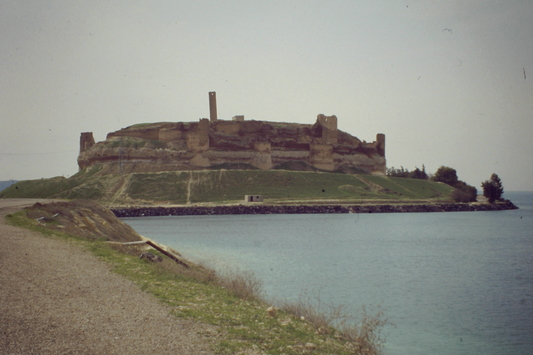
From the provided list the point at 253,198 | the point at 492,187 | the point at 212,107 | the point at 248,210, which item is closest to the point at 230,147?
the point at 212,107

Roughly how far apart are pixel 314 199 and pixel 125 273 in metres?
58.4

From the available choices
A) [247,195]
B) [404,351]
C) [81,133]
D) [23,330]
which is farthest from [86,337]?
[81,133]

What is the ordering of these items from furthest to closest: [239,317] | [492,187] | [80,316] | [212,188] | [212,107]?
[212,107] < [492,187] < [212,188] < [239,317] < [80,316]

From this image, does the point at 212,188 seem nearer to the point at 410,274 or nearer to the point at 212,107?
the point at 212,107

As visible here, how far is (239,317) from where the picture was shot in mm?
8375

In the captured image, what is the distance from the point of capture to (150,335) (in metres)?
6.62

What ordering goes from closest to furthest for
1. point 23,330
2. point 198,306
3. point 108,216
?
point 23,330 < point 198,306 < point 108,216

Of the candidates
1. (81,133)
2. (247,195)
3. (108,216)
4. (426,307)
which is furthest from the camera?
(81,133)

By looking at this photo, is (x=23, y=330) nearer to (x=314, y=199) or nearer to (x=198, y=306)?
(x=198, y=306)

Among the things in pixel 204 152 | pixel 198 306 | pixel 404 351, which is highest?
pixel 204 152

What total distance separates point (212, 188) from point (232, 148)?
17040 mm

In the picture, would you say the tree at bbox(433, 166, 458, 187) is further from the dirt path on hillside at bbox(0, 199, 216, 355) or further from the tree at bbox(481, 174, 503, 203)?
the dirt path on hillside at bbox(0, 199, 216, 355)

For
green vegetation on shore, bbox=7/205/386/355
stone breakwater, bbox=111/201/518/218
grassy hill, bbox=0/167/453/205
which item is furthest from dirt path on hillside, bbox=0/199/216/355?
grassy hill, bbox=0/167/453/205

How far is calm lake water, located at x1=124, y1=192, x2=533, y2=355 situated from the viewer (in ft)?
40.0
